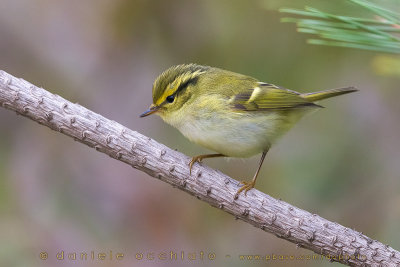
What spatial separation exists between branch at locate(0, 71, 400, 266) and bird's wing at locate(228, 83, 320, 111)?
2.51ft

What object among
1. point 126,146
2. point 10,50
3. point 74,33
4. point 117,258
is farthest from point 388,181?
point 10,50

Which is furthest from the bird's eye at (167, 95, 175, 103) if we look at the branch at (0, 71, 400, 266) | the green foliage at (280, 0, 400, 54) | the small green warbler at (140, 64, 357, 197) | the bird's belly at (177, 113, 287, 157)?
the green foliage at (280, 0, 400, 54)

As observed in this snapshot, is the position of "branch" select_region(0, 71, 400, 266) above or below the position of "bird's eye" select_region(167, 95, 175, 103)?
below

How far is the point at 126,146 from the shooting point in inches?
96.4

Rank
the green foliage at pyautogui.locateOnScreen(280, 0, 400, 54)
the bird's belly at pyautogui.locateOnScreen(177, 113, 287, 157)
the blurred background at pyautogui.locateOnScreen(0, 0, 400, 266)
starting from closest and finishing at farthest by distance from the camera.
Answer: the green foliage at pyautogui.locateOnScreen(280, 0, 400, 54)
the bird's belly at pyautogui.locateOnScreen(177, 113, 287, 157)
the blurred background at pyautogui.locateOnScreen(0, 0, 400, 266)

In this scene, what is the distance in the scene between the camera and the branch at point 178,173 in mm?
2361

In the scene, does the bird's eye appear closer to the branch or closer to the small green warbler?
the small green warbler

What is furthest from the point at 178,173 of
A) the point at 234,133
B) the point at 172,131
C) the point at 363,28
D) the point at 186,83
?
the point at 172,131

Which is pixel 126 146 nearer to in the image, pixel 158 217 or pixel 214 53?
pixel 158 217

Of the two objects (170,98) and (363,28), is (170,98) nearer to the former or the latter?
(170,98)

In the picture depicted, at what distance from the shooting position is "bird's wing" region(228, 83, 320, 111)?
10.4 ft

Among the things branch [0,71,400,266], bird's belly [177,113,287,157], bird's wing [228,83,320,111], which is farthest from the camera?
bird's wing [228,83,320,111]

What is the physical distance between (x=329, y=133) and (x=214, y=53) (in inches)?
45.8

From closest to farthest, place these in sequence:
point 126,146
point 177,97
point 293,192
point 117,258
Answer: point 126,146 < point 177,97 < point 117,258 < point 293,192
